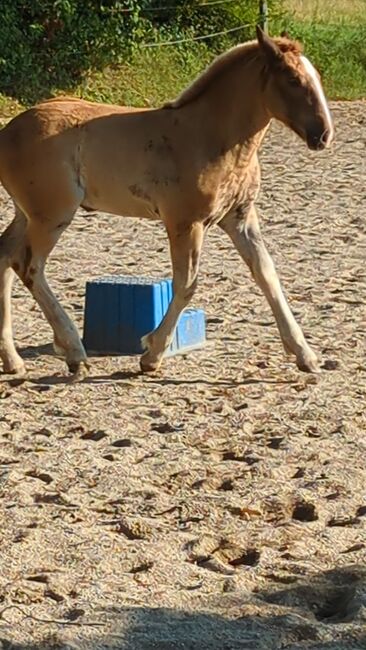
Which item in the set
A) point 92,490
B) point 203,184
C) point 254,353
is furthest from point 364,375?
point 92,490

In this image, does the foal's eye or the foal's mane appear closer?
the foal's eye

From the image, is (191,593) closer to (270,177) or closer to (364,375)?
(364,375)

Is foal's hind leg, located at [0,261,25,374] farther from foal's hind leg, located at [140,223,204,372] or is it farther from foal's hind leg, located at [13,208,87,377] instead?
foal's hind leg, located at [140,223,204,372]

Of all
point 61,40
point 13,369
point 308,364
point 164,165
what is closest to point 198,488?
point 308,364

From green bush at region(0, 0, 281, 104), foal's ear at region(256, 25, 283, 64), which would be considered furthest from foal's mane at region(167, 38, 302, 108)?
green bush at region(0, 0, 281, 104)

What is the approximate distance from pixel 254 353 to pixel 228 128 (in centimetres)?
137

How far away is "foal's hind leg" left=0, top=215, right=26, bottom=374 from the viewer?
7.67m

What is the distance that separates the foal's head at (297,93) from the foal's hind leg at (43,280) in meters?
1.29

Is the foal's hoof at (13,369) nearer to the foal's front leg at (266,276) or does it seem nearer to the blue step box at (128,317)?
the blue step box at (128,317)

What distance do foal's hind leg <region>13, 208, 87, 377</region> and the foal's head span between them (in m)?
1.29

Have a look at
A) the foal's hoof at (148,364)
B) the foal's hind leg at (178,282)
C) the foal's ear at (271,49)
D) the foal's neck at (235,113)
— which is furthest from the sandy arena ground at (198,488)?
the foal's ear at (271,49)

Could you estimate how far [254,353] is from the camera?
26.6ft

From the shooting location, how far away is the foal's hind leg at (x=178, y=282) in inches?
Answer: 293

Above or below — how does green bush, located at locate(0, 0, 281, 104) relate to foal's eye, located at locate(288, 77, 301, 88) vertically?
above
